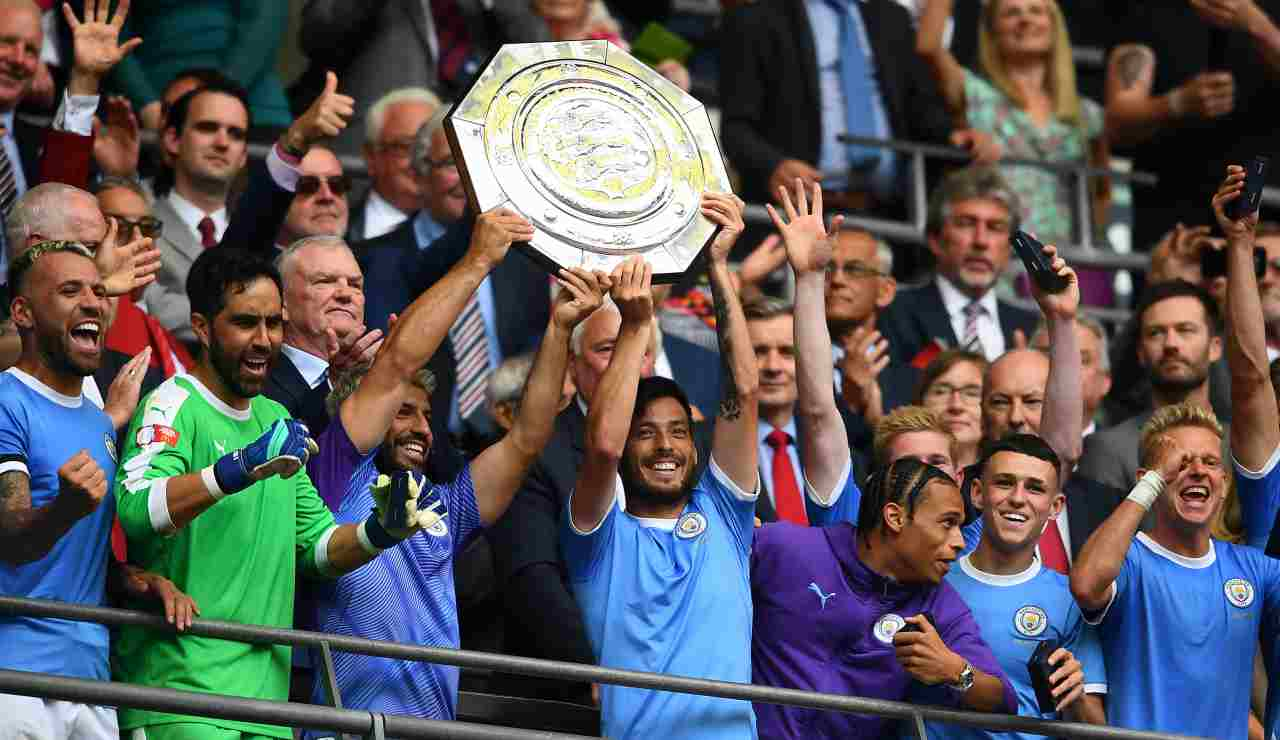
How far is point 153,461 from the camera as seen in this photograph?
612 centimetres

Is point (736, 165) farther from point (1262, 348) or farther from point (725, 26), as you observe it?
point (1262, 348)

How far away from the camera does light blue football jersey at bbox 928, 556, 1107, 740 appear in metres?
7.03

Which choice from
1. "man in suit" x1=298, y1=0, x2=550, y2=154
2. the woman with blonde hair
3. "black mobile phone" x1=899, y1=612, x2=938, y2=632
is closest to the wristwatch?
"black mobile phone" x1=899, y1=612, x2=938, y2=632

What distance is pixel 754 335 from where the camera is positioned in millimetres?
8211

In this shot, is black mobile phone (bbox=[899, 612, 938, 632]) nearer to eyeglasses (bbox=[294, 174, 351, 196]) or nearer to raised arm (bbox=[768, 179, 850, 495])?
raised arm (bbox=[768, 179, 850, 495])

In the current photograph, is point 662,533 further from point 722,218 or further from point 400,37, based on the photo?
point 400,37

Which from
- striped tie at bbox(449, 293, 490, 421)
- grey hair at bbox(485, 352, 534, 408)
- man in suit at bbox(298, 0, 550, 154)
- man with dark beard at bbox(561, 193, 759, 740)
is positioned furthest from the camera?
man in suit at bbox(298, 0, 550, 154)

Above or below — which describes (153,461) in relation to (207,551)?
above

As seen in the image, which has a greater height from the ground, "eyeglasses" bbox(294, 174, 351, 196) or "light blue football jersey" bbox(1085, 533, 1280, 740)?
"eyeglasses" bbox(294, 174, 351, 196)

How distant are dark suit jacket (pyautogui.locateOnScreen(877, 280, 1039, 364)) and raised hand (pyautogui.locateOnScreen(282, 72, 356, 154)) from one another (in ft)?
9.64

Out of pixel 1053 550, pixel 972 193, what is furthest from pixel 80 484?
pixel 972 193

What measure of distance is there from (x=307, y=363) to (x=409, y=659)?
58.1 inches

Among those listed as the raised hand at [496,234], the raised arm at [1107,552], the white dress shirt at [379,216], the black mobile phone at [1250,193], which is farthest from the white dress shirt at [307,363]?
the black mobile phone at [1250,193]

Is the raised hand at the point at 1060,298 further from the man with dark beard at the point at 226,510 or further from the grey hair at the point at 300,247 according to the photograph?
the man with dark beard at the point at 226,510
